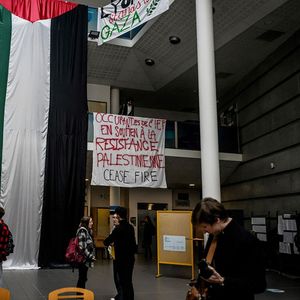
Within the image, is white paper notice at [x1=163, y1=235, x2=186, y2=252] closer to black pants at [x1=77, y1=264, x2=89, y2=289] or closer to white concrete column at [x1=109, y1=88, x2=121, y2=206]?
black pants at [x1=77, y1=264, x2=89, y2=289]

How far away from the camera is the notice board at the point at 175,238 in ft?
36.3

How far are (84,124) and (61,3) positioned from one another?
4.41m

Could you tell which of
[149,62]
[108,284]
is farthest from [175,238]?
[149,62]

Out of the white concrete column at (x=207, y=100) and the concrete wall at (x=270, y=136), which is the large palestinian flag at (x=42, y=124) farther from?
the concrete wall at (x=270, y=136)

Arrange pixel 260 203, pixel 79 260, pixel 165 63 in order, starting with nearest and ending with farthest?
pixel 79 260 < pixel 260 203 < pixel 165 63

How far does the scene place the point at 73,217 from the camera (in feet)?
44.5

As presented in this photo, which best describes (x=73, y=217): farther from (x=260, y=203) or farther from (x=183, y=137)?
(x=260, y=203)

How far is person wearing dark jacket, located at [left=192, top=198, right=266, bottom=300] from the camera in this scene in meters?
2.26

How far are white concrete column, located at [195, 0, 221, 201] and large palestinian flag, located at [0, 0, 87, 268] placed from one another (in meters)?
4.59

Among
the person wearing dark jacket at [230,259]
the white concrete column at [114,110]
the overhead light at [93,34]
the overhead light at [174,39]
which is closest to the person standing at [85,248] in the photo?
the person wearing dark jacket at [230,259]

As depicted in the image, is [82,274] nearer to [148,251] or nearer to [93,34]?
[93,34]

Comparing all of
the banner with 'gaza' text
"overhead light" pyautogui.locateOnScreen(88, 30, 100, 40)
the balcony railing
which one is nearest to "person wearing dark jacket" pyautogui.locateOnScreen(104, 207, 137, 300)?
the banner with 'gaza' text

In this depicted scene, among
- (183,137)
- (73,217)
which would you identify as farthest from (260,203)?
(73,217)

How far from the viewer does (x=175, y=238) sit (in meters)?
11.3
